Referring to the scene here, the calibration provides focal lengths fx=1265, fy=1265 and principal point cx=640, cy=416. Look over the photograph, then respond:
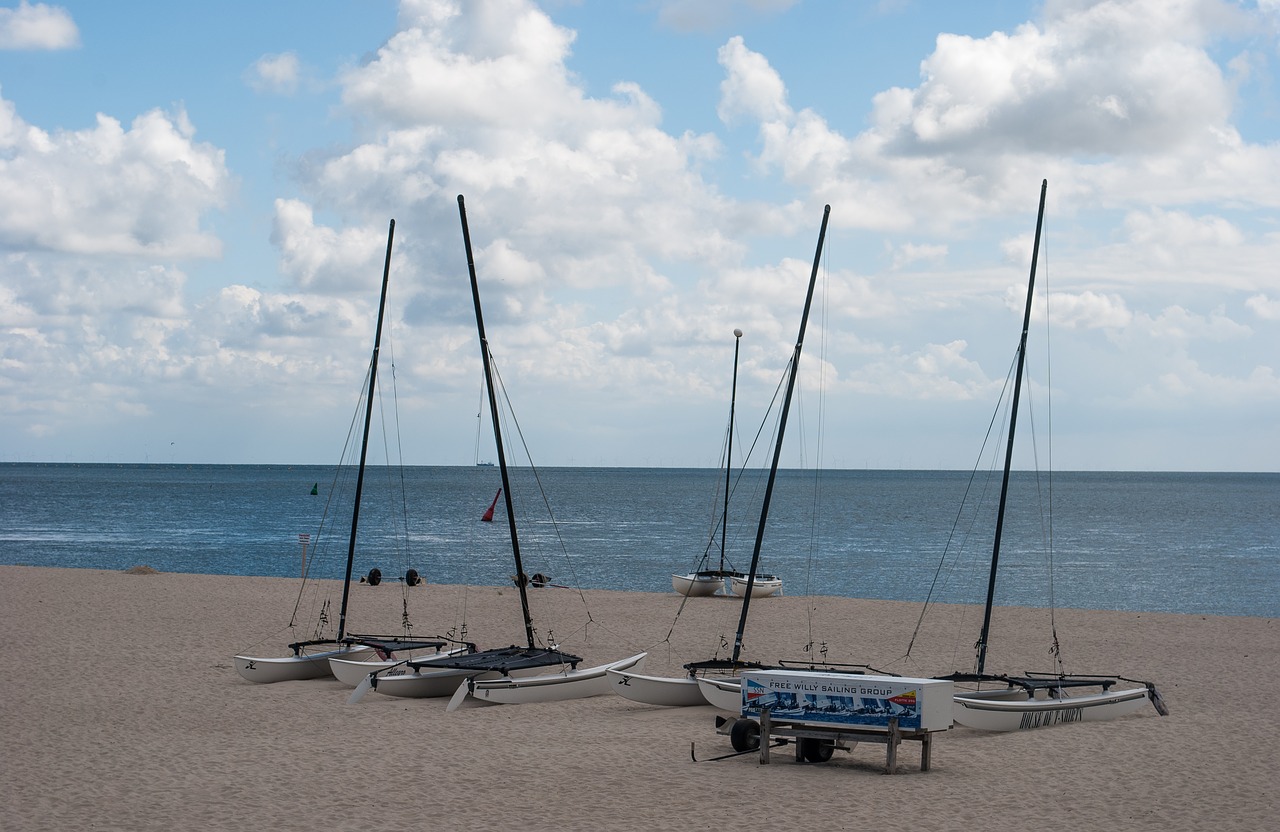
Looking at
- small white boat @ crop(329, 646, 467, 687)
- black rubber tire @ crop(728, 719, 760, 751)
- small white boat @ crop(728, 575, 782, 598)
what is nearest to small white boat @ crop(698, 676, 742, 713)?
black rubber tire @ crop(728, 719, 760, 751)

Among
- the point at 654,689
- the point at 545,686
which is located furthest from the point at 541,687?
the point at 654,689

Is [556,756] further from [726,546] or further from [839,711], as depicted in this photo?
[726,546]

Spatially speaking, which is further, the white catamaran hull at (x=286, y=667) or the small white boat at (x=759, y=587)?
the small white boat at (x=759, y=587)

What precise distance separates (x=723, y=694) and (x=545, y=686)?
350cm

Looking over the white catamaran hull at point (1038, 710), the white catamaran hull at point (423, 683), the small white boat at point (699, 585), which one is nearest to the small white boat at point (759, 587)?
the small white boat at point (699, 585)

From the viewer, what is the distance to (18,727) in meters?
18.2

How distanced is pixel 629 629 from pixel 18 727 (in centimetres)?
1542

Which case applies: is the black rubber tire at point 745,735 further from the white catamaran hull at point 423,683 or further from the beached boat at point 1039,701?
the white catamaran hull at point 423,683

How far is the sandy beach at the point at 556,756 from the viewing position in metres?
13.5

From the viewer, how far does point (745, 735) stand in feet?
53.4

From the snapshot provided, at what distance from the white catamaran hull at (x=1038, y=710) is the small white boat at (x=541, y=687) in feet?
18.2

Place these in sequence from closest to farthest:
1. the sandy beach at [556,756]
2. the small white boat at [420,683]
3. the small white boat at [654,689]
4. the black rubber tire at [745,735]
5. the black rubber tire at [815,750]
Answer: the sandy beach at [556,756]
the black rubber tire at [815,750]
the black rubber tire at [745,735]
the small white boat at [654,689]
the small white boat at [420,683]

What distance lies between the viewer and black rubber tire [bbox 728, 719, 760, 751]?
16234mm

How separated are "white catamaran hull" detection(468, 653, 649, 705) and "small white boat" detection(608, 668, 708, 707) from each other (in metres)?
0.25
